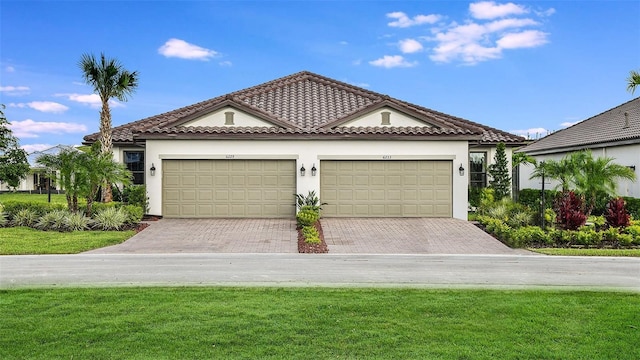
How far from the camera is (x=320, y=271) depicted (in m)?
10.6

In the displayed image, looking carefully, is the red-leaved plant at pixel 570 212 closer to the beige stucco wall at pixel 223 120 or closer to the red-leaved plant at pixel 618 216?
the red-leaved plant at pixel 618 216

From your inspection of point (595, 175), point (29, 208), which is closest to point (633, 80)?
point (595, 175)

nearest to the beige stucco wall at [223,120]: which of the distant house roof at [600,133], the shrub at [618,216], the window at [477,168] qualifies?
the window at [477,168]

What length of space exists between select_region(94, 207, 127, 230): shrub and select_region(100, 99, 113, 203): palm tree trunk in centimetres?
372

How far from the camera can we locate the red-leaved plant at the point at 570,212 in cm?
1623

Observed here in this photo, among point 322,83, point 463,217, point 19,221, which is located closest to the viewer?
point 19,221

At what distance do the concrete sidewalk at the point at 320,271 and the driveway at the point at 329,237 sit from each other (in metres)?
1.01

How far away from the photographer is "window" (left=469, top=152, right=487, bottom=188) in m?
23.8

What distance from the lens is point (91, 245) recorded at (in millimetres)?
14109

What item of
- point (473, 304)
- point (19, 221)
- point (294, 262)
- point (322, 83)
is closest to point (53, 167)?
point (19, 221)

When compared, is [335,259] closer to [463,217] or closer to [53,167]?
[463,217]

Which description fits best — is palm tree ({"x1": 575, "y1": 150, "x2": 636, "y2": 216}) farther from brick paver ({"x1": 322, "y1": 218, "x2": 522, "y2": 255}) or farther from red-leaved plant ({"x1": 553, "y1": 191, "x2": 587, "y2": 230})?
brick paver ({"x1": 322, "y1": 218, "x2": 522, "y2": 255})

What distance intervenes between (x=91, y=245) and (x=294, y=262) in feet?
20.1

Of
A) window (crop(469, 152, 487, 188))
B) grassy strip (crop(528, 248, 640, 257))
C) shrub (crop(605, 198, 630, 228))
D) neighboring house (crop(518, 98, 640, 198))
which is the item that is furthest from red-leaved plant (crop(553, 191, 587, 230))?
window (crop(469, 152, 487, 188))
